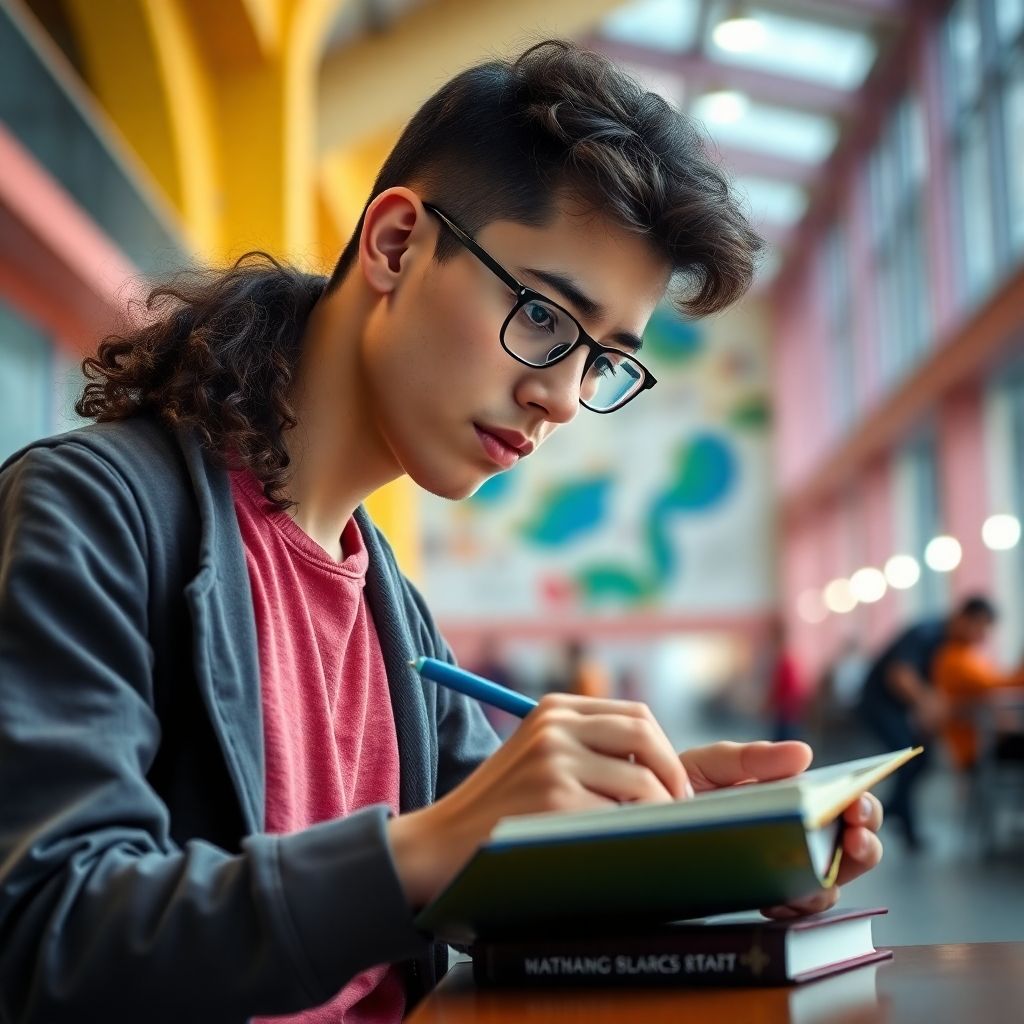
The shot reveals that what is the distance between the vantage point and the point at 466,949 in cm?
107

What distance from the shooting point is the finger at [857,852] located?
35.6 inches

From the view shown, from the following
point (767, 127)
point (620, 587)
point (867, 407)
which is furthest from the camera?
point (620, 587)

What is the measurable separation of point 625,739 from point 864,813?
271 millimetres

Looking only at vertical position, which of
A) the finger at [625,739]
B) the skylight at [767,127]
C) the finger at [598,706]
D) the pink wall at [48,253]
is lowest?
the finger at [625,739]

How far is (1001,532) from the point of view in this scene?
32.3 feet

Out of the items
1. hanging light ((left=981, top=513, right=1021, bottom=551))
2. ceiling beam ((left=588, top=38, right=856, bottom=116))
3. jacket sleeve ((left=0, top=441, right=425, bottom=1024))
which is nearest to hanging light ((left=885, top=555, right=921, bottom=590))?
hanging light ((left=981, top=513, right=1021, bottom=551))

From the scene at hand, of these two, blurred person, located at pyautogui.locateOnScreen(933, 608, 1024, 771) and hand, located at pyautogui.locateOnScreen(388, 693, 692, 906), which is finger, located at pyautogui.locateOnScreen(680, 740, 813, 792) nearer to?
hand, located at pyautogui.locateOnScreen(388, 693, 692, 906)

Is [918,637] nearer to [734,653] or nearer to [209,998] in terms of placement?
[209,998]

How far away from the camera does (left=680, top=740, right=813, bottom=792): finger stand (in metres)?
0.95

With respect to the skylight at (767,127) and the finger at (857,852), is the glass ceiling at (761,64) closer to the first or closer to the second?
the skylight at (767,127)

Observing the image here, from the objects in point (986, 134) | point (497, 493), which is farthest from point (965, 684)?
point (497, 493)

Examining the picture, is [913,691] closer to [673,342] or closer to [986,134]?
[986,134]

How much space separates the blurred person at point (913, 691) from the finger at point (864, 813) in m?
5.81

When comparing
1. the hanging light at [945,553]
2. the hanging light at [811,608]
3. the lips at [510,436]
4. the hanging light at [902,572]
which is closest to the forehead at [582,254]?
the lips at [510,436]
